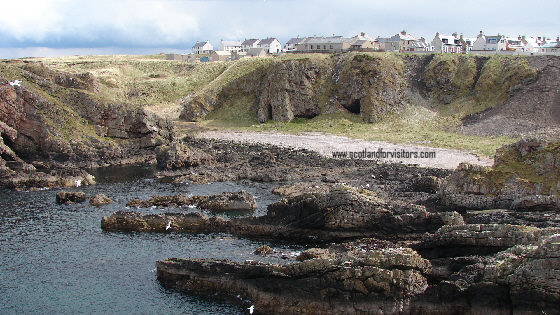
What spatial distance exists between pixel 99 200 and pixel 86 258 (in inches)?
664

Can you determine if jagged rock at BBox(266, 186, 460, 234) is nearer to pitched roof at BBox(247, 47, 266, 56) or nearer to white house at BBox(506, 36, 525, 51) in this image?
white house at BBox(506, 36, 525, 51)

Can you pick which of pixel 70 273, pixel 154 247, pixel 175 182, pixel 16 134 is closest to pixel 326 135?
pixel 175 182

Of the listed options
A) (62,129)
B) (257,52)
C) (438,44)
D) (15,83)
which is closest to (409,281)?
(62,129)

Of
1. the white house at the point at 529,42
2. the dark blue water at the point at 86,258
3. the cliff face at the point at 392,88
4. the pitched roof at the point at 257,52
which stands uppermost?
the white house at the point at 529,42

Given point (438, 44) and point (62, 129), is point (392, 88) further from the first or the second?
point (62, 129)

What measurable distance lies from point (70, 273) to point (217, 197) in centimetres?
2083

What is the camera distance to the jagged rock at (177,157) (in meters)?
78.9

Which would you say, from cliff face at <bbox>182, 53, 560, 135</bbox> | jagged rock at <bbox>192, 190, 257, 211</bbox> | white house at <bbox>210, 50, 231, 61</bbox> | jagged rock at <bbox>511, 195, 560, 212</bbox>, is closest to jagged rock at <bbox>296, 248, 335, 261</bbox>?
jagged rock at <bbox>192, 190, 257, 211</bbox>

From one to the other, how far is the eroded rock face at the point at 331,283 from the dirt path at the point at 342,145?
140ft

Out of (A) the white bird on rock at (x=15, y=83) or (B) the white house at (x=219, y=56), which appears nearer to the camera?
(A) the white bird on rock at (x=15, y=83)

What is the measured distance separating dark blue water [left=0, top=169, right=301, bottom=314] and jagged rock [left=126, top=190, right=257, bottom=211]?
1.92 m

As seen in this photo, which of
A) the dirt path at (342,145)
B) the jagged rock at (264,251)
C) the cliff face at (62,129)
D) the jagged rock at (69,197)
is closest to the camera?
the jagged rock at (264,251)

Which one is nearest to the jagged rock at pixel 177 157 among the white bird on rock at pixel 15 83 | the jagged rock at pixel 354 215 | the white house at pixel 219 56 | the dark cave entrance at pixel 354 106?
the white bird on rock at pixel 15 83

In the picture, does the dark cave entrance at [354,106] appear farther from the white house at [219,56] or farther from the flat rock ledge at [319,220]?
the white house at [219,56]
